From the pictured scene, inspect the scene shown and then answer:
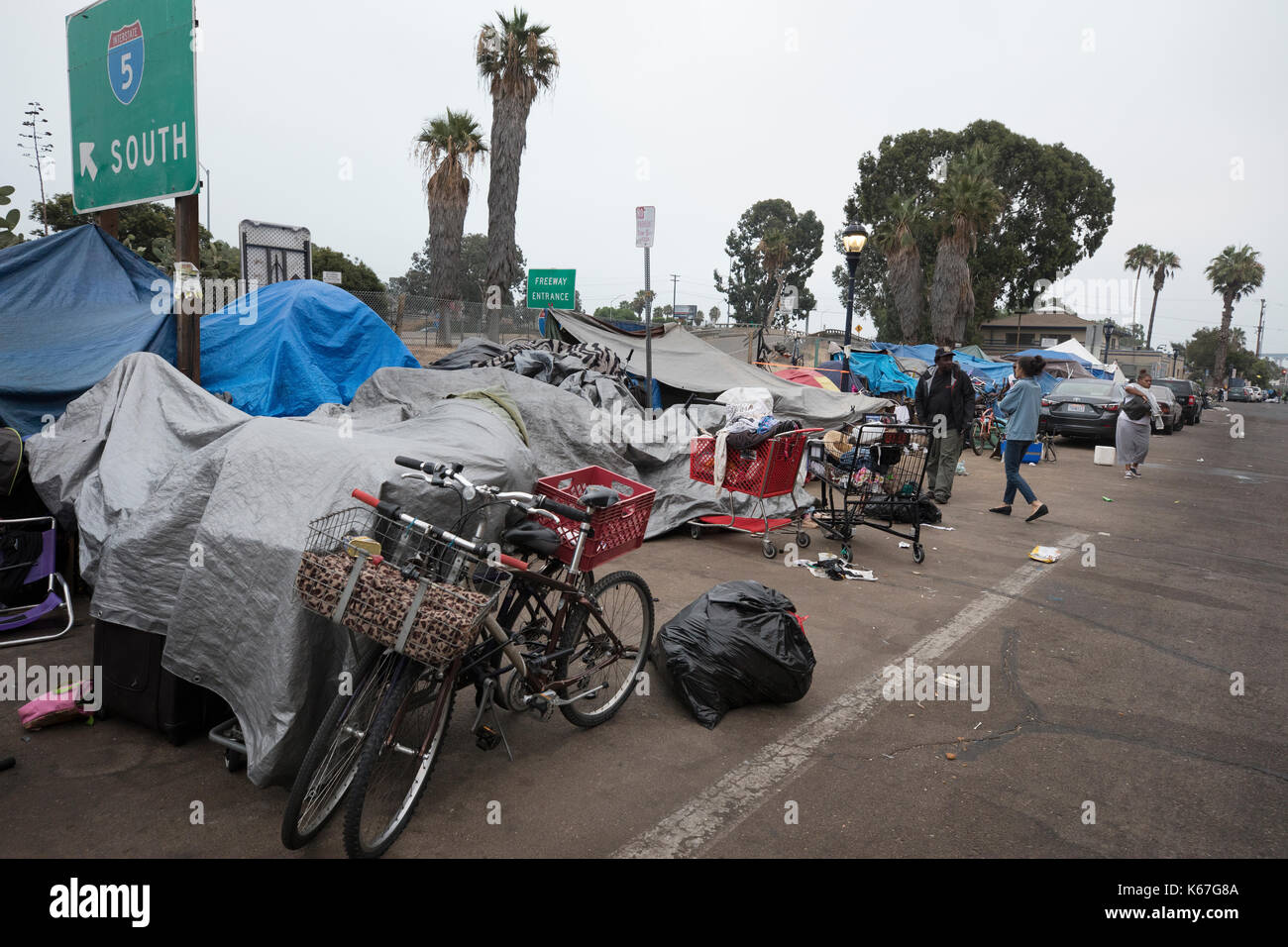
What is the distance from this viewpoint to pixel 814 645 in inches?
206

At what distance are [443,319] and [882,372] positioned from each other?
10671 mm

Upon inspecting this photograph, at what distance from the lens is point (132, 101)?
6.22 meters

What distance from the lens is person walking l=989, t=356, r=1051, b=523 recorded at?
31.4 ft

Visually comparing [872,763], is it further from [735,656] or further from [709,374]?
[709,374]

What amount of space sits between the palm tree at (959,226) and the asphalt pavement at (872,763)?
30.4 meters

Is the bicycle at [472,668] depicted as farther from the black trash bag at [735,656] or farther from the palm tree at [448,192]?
the palm tree at [448,192]

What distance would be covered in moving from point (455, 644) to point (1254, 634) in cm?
597

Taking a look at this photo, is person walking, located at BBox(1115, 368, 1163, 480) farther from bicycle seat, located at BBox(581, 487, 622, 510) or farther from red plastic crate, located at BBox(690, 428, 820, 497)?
bicycle seat, located at BBox(581, 487, 622, 510)

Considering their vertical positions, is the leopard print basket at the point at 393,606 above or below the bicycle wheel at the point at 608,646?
above

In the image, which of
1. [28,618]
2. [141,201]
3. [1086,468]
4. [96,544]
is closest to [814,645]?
[96,544]

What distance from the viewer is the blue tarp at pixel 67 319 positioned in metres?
5.98

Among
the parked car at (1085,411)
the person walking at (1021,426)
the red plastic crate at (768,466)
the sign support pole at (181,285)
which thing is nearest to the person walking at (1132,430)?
the parked car at (1085,411)

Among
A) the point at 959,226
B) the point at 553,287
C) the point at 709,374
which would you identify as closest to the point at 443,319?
the point at 553,287
